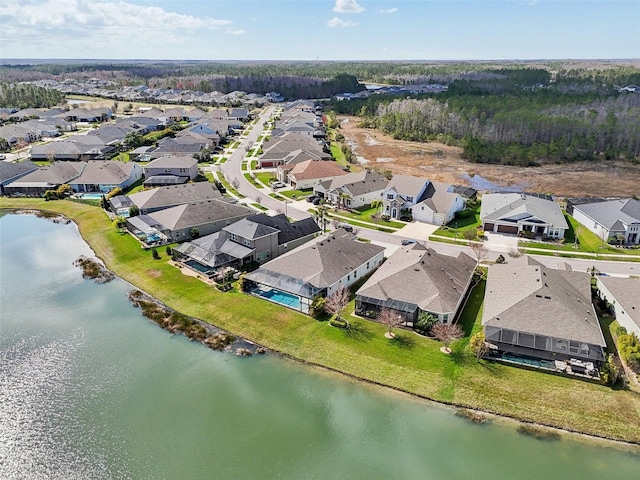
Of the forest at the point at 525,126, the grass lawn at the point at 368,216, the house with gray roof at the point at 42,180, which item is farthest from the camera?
the forest at the point at 525,126

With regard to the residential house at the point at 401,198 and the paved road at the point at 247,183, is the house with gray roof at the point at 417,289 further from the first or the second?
the paved road at the point at 247,183

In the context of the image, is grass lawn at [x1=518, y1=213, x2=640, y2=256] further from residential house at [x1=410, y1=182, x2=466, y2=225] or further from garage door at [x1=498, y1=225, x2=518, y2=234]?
residential house at [x1=410, y1=182, x2=466, y2=225]

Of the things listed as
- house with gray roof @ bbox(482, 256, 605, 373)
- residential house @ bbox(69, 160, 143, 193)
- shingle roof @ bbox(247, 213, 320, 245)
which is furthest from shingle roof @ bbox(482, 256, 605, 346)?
residential house @ bbox(69, 160, 143, 193)

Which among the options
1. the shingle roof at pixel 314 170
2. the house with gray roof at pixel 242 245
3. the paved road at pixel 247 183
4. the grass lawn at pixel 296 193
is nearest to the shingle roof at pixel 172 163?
the paved road at pixel 247 183

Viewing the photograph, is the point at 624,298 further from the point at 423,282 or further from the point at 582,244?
the point at 582,244

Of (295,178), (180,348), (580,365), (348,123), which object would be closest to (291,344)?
(180,348)

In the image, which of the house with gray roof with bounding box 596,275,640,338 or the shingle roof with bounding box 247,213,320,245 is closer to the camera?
the house with gray roof with bounding box 596,275,640,338

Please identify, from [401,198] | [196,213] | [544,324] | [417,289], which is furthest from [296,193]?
[544,324]
